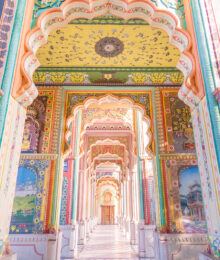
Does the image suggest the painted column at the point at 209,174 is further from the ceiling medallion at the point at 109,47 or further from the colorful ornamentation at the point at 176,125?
the ceiling medallion at the point at 109,47

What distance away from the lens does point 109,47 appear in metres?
5.20

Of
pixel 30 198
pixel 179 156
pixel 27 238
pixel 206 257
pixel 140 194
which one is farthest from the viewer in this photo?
pixel 140 194

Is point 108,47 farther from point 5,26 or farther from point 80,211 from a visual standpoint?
point 80,211

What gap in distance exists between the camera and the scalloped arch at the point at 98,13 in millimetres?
2902

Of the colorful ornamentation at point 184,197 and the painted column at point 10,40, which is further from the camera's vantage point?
the colorful ornamentation at point 184,197

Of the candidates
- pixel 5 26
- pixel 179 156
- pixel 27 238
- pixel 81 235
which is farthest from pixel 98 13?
pixel 81 235

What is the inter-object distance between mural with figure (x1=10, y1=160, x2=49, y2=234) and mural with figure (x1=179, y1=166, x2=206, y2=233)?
3.13 m

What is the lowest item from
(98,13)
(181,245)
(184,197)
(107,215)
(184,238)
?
(181,245)

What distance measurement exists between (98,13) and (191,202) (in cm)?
430

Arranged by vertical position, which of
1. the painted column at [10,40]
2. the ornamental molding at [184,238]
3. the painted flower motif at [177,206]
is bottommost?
the ornamental molding at [184,238]

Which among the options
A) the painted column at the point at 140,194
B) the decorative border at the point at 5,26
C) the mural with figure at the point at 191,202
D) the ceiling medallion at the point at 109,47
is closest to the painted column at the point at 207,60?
the ceiling medallion at the point at 109,47

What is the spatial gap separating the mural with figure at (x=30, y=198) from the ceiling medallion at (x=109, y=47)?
2911 millimetres

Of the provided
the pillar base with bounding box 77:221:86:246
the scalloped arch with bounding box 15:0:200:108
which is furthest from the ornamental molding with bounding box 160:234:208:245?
the pillar base with bounding box 77:221:86:246

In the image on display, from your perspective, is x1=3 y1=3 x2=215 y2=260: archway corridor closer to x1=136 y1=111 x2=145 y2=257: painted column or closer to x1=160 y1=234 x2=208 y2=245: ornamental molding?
x1=160 y1=234 x2=208 y2=245: ornamental molding
